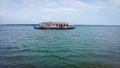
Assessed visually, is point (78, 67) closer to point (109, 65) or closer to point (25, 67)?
point (109, 65)

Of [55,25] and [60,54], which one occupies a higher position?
[55,25]

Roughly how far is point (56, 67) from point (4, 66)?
4.23m

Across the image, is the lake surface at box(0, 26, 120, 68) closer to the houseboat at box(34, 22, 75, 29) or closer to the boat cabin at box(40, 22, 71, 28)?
the houseboat at box(34, 22, 75, 29)

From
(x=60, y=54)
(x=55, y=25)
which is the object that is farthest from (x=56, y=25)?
(x=60, y=54)

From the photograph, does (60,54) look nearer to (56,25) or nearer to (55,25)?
(55,25)

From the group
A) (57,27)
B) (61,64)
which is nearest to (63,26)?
(57,27)

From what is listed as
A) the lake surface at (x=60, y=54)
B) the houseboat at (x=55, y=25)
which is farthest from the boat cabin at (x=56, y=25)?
the lake surface at (x=60, y=54)

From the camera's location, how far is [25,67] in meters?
11.5

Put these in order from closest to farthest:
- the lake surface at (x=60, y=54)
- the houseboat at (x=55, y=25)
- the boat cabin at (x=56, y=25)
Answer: the lake surface at (x=60, y=54), the houseboat at (x=55, y=25), the boat cabin at (x=56, y=25)

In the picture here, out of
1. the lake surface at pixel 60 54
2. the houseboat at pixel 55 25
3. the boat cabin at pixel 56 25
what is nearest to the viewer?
the lake surface at pixel 60 54

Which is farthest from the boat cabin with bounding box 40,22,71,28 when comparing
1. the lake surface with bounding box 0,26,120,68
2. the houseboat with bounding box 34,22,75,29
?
the lake surface with bounding box 0,26,120,68

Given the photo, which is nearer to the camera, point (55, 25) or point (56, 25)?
point (55, 25)

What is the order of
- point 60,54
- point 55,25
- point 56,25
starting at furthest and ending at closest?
point 56,25 < point 55,25 < point 60,54

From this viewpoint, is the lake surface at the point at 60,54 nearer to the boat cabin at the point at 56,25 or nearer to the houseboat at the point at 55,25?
the houseboat at the point at 55,25
